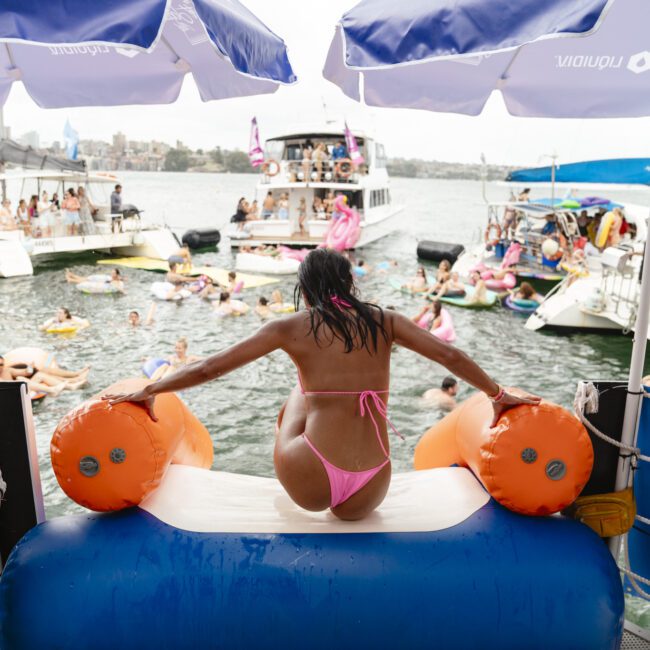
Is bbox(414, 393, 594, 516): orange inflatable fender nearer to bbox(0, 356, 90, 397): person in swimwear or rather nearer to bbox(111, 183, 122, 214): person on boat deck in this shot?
bbox(0, 356, 90, 397): person in swimwear

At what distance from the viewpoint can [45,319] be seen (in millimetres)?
11930

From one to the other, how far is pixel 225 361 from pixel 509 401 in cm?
108

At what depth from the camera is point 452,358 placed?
2.42 meters

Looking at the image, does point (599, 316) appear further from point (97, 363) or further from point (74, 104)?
point (74, 104)

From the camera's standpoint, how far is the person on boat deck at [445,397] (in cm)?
755

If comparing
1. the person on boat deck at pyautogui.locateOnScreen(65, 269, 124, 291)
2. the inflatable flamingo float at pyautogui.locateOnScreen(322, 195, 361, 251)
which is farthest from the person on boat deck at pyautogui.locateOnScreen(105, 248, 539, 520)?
the inflatable flamingo float at pyautogui.locateOnScreen(322, 195, 361, 251)

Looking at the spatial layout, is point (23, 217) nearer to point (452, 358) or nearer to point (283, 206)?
point (283, 206)

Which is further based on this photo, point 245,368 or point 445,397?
point 245,368

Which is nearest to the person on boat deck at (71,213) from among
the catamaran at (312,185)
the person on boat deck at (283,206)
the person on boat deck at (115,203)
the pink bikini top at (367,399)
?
the person on boat deck at (115,203)

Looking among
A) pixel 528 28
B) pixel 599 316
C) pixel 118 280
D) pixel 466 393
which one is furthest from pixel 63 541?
pixel 118 280

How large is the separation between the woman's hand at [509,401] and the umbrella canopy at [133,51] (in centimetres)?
181

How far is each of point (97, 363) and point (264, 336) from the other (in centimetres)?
752

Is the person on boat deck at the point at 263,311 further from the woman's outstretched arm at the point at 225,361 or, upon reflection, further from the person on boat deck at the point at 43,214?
the woman's outstretched arm at the point at 225,361

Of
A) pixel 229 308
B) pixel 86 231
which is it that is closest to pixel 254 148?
pixel 86 231
